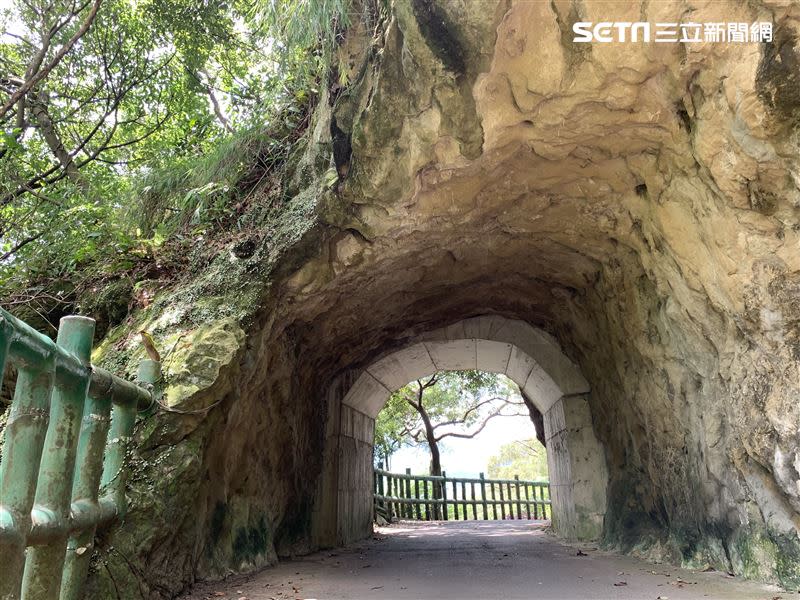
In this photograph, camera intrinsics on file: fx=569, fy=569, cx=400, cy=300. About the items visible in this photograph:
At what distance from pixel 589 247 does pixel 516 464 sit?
89.0 feet

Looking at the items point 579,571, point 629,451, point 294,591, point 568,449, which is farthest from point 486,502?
point 294,591

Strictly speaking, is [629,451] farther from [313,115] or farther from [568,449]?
[313,115]

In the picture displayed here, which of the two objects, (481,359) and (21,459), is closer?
(21,459)

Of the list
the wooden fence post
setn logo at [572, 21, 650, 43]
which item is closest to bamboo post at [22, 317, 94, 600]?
setn logo at [572, 21, 650, 43]

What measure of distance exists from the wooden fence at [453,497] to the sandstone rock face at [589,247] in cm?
799

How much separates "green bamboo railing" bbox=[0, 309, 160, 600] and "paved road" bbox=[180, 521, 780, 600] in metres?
1.12

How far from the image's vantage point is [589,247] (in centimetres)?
548

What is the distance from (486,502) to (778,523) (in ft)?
43.2

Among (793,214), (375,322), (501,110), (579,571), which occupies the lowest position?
(579,571)

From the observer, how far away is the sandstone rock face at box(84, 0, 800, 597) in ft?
11.0

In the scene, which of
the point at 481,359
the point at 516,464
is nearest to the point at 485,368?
the point at 481,359

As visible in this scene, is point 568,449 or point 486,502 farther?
point 486,502

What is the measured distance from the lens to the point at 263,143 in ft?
19.1

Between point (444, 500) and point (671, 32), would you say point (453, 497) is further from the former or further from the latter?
point (671, 32)
